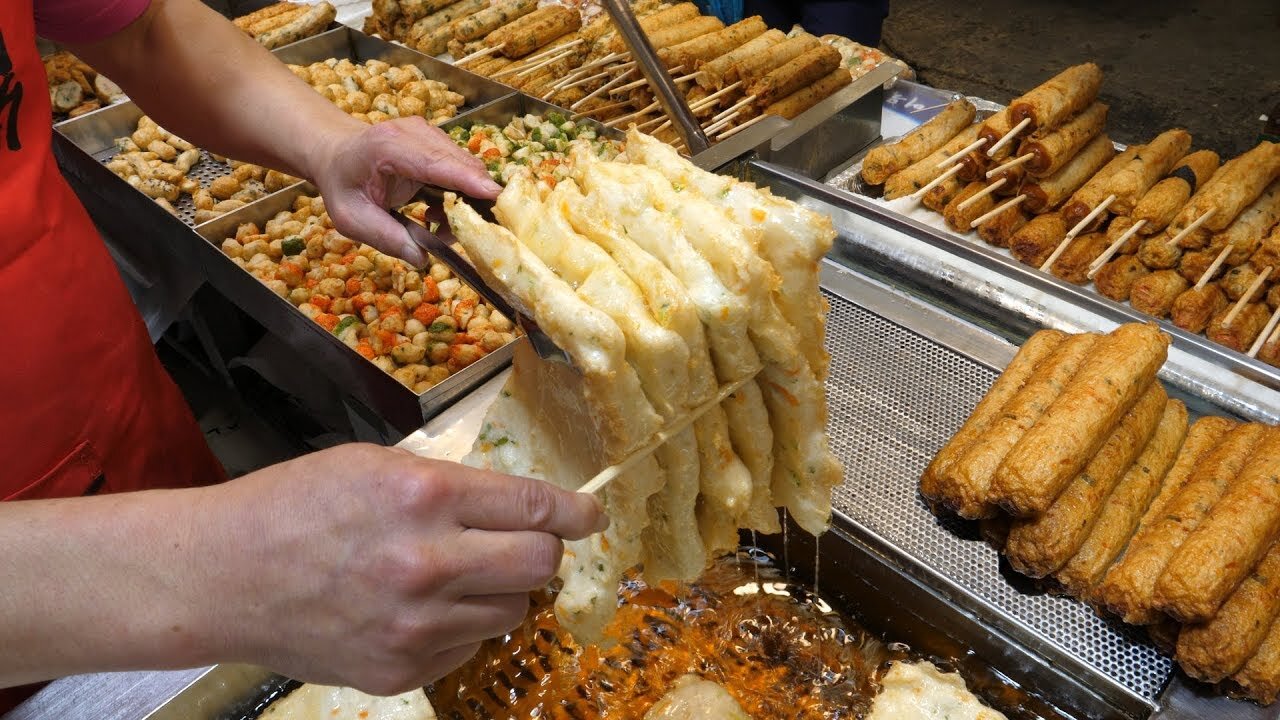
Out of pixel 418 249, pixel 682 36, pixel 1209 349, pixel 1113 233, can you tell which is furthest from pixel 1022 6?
pixel 418 249

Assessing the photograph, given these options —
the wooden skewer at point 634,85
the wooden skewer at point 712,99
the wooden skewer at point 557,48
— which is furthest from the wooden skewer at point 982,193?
the wooden skewer at point 557,48

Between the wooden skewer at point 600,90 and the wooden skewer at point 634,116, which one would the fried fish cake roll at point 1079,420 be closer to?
the wooden skewer at point 634,116

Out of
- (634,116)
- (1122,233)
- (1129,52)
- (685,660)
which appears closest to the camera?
(685,660)

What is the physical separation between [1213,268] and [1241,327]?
0.78ft

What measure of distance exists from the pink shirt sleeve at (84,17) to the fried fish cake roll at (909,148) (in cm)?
290

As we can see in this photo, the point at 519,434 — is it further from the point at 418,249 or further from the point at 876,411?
the point at 876,411

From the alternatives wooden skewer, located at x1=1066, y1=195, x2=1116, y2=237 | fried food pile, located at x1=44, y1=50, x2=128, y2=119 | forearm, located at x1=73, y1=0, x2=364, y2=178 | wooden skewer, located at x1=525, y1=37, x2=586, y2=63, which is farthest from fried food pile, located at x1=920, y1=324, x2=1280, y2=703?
fried food pile, located at x1=44, y1=50, x2=128, y2=119

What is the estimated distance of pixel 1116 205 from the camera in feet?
11.3

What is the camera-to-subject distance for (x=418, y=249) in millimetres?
2078

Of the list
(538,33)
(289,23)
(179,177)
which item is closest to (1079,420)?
(538,33)

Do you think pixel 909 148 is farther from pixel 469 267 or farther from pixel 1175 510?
pixel 469 267

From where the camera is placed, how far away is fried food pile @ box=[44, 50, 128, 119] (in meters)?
4.63

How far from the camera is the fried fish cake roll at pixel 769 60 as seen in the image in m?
4.18

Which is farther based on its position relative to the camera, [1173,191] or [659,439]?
[1173,191]
